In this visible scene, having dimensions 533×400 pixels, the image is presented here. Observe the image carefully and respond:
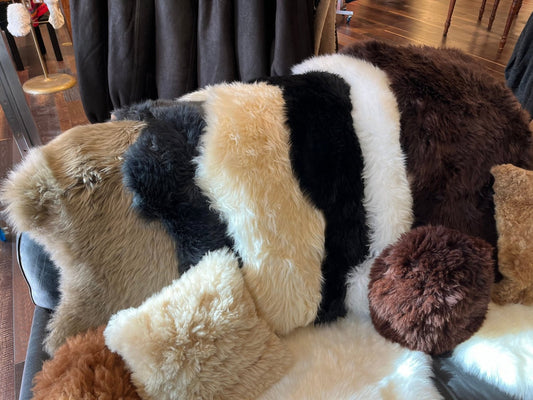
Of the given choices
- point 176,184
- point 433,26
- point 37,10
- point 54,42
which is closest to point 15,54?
point 54,42

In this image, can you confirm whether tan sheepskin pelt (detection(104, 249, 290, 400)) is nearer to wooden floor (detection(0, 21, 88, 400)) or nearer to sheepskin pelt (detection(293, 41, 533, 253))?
sheepskin pelt (detection(293, 41, 533, 253))

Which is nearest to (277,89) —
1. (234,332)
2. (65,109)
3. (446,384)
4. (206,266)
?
(206,266)

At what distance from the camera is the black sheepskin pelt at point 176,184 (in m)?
0.71

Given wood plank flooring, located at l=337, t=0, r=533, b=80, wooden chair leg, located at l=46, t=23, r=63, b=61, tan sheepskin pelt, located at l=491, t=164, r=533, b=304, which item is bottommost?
wood plank flooring, located at l=337, t=0, r=533, b=80

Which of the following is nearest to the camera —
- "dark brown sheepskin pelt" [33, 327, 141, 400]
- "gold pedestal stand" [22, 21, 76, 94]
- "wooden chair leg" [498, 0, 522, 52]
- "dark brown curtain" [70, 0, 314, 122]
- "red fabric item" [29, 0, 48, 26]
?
"dark brown sheepskin pelt" [33, 327, 141, 400]

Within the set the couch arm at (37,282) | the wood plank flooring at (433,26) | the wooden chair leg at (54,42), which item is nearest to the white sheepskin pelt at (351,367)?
the couch arm at (37,282)

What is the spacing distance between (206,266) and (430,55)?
2.34ft

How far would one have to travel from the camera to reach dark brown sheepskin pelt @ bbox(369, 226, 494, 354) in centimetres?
73

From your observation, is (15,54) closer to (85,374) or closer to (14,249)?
(14,249)

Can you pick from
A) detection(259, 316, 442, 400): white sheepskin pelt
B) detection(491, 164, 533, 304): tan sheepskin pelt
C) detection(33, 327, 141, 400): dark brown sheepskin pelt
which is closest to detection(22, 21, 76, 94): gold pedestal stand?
detection(33, 327, 141, 400): dark brown sheepskin pelt

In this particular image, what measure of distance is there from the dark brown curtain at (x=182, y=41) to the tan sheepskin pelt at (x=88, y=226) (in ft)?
1.62

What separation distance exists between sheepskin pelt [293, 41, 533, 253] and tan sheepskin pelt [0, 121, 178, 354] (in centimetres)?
51

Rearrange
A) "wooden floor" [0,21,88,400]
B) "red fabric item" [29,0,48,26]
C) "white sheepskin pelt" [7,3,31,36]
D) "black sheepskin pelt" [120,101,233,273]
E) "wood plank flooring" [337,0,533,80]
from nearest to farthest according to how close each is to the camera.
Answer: "black sheepskin pelt" [120,101,233,273] → "wooden floor" [0,21,88,400] → "white sheepskin pelt" [7,3,31,36] → "red fabric item" [29,0,48,26] → "wood plank flooring" [337,0,533,80]

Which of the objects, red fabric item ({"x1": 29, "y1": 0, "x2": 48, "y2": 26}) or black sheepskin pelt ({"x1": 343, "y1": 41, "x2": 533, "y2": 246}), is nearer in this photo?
black sheepskin pelt ({"x1": 343, "y1": 41, "x2": 533, "y2": 246})
